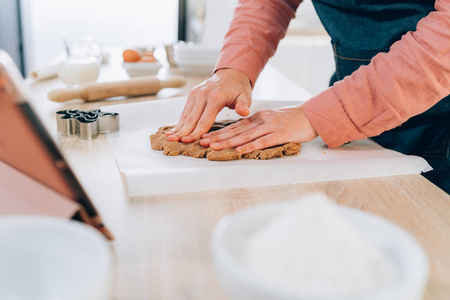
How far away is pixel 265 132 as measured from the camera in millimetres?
1127

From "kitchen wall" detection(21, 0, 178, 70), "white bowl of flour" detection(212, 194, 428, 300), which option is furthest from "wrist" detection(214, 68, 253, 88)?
"kitchen wall" detection(21, 0, 178, 70)

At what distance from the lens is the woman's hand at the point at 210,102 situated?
1.18 m

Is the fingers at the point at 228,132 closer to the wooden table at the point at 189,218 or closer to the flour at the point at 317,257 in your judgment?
the wooden table at the point at 189,218

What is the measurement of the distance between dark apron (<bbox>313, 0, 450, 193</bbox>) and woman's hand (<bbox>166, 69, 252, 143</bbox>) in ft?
1.16

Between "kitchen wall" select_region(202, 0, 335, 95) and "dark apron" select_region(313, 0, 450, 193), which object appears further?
"kitchen wall" select_region(202, 0, 335, 95)

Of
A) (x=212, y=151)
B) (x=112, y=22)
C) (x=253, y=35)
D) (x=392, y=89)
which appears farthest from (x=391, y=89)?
(x=112, y=22)

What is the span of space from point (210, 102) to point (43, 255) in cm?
A: 82

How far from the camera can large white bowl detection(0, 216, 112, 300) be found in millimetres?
462

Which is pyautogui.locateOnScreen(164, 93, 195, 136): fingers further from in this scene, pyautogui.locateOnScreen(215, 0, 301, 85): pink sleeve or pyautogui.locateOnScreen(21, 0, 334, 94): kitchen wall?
pyautogui.locateOnScreen(21, 0, 334, 94): kitchen wall

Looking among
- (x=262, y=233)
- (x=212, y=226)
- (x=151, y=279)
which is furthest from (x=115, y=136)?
(x=262, y=233)

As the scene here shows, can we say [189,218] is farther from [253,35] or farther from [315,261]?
[253,35]

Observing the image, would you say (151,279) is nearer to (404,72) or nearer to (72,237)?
(72,237)

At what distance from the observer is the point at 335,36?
4.83 feet

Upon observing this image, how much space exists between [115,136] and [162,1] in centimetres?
399
